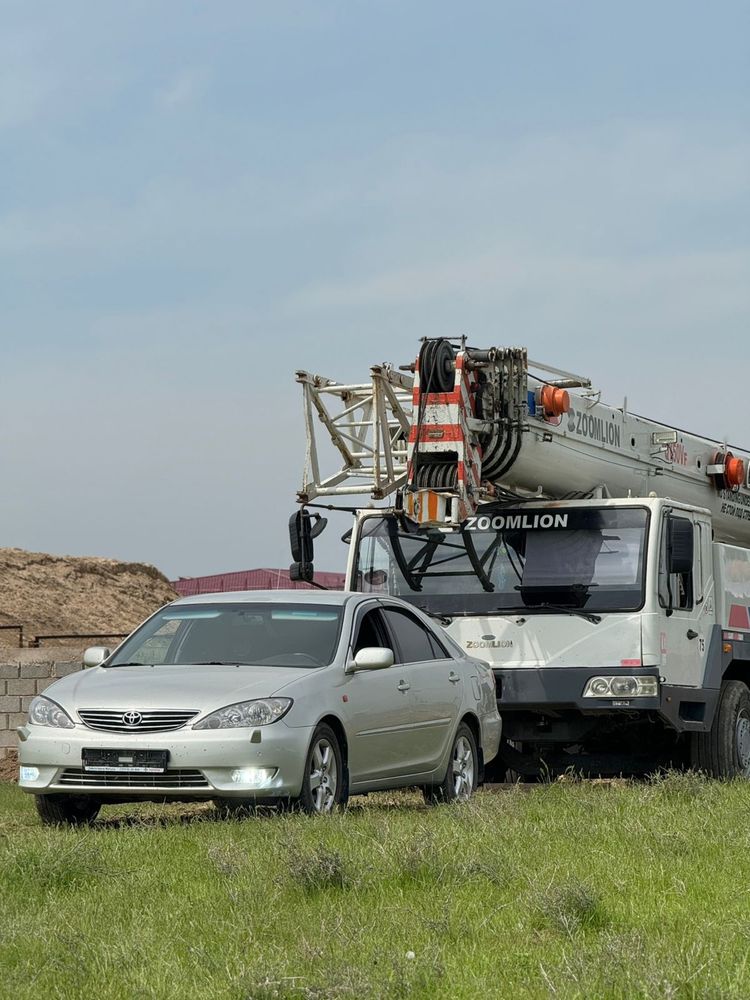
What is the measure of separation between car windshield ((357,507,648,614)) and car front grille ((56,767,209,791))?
4.71 metres

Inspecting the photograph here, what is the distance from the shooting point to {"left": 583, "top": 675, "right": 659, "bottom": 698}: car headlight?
13988 mm

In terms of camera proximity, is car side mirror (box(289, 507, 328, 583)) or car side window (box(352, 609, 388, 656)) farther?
car side mirror (box(289, 507, 328, 583))

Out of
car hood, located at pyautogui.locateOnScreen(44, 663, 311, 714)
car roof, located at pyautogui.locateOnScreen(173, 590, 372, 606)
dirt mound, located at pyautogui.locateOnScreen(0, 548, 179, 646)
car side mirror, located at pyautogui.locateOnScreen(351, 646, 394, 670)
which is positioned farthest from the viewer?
dirt mound, located at pyautogui.locateOnScreen(0, 548, 179, 646)

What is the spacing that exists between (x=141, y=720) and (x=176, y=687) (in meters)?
0.33

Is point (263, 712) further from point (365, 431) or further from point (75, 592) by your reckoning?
point (75, 592)

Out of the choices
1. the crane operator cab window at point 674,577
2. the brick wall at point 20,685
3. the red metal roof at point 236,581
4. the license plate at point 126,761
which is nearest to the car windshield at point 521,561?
the crane operator cab window at point 674,577

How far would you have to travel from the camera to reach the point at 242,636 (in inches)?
463

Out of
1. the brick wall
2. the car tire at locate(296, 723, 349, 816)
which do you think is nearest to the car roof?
the car tire at locate(296, 723, 349, 816)

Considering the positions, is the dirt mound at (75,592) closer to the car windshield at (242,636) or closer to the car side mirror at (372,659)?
the car windshield at (242,636)

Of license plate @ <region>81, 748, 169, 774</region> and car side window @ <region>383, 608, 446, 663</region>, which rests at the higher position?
car side window @ <region>383, 608, 446, 663</region>

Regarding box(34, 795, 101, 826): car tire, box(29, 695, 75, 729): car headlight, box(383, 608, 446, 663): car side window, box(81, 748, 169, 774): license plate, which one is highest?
box(383, 608, 446, 663): car side window

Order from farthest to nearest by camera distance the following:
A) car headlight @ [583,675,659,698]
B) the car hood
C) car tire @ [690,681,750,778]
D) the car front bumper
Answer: car tire @ [690,681,750,778]
car headlight @ [583,675,659,698]
the car hood
the car front bumper

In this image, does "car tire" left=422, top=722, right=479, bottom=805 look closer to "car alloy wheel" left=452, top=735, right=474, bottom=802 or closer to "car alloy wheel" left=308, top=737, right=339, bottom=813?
"car alloy wheel" left=452, top=735, right=474, bottom=802

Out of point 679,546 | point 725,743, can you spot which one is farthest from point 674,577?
point 725,743
